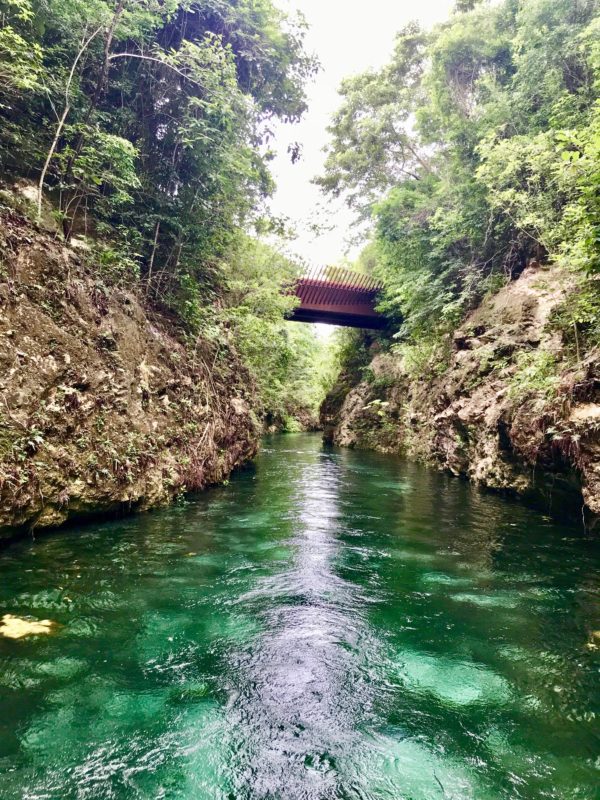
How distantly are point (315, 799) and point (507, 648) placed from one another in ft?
6.71

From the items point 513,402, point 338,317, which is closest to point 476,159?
point 338,317

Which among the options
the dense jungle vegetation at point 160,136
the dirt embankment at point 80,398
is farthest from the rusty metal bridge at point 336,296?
the dirt embankment at point 80,398

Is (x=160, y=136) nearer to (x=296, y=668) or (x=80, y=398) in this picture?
(x=80, y=398)

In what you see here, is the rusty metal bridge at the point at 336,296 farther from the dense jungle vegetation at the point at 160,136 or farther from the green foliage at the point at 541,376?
the green foliage at the point at 541,376

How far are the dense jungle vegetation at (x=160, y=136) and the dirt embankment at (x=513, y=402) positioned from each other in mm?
5793

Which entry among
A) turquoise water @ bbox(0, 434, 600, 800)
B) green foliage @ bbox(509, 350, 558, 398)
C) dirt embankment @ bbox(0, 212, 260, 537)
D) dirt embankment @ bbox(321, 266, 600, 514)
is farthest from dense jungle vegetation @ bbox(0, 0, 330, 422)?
green foliage @ bbox(509, 350, 558, 398)

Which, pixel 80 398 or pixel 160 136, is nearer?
pixel 80 398

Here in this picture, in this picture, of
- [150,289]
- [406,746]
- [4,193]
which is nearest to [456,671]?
[406,746]

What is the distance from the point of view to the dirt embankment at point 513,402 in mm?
6848

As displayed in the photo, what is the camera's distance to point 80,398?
237 inches

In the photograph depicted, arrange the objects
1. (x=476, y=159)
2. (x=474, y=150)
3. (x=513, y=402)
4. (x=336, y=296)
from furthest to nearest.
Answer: (x=336, y=296), (x=476, y=159), (x=474, y=150), (x=513, y=402)

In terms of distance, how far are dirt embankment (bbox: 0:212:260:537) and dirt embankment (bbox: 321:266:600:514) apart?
20.4 ft

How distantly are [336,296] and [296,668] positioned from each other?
18389 millimetres

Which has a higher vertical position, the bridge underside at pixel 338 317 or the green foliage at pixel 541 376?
the bridge underside at pixel 338 317
